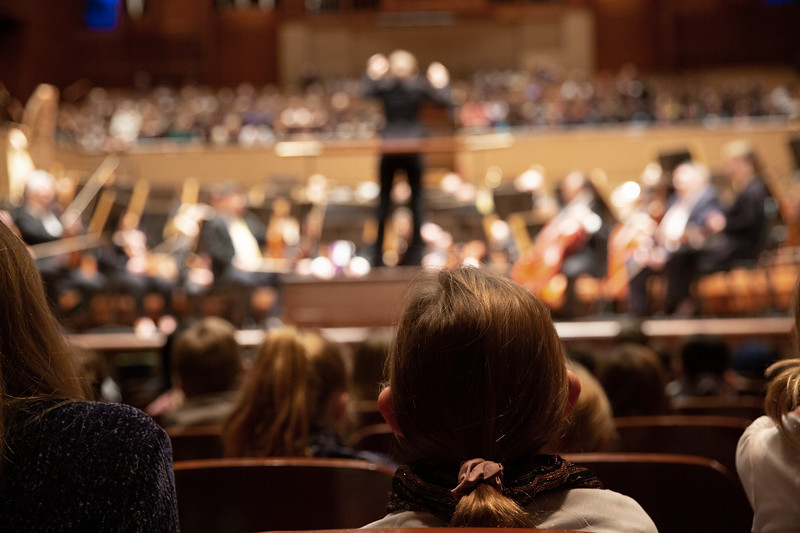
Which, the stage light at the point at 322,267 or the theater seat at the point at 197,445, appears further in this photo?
the stage light at the point at 322,267

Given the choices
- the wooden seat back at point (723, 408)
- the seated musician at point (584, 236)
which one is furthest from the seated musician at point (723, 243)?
the wooden seat back at point (723, 408)

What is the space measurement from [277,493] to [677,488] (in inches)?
23.7

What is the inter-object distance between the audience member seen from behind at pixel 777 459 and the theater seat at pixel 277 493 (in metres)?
0.51

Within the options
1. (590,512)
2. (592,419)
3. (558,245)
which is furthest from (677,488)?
(558,245)

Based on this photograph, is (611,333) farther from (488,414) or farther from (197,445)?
(488,414)

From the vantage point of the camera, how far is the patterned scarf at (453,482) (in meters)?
0.89

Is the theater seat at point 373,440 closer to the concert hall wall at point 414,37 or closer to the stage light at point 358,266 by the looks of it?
the stage light at point 358,266

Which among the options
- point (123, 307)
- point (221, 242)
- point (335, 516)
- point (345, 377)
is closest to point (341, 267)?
point (221, 242)

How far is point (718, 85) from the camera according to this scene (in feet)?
43.2

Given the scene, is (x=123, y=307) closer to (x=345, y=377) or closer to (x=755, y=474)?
(x=345, y=377)

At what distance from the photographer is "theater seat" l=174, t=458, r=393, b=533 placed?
126 centimetres

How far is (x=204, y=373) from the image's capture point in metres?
2.14

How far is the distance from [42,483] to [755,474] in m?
0.90

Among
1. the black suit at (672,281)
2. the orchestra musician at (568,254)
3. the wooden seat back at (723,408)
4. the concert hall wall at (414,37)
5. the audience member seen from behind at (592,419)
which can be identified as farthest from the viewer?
the concert hall wall at (414,37)
